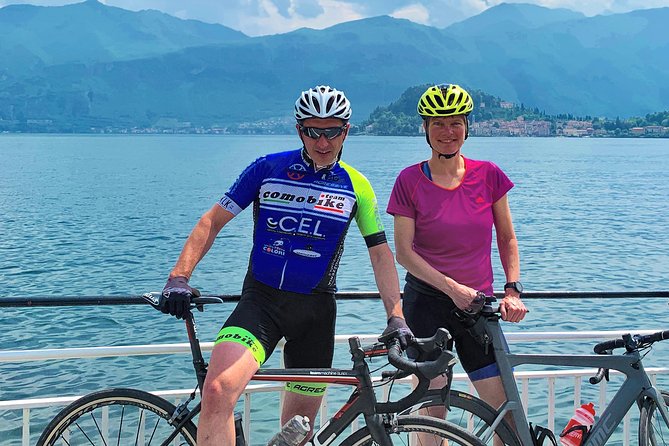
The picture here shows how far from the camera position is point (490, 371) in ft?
12.2

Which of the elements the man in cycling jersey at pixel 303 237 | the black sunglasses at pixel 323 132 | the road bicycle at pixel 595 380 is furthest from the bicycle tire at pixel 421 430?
the black sunglasses at pixel 323 132

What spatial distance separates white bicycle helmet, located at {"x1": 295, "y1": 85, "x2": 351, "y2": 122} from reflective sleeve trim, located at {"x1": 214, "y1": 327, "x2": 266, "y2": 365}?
1.09 metres

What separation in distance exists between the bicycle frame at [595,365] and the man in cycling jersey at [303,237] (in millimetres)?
582

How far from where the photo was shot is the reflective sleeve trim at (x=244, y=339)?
3393 mm

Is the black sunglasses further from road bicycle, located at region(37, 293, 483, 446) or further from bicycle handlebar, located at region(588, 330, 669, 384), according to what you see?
bicycle handlebar, located at region(588, 330, 669, 384)

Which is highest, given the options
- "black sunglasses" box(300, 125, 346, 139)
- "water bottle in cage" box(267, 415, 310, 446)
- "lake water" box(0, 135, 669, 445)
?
"black sunglasses" box(300, 125, 346, 139)

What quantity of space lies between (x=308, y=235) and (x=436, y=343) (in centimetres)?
91

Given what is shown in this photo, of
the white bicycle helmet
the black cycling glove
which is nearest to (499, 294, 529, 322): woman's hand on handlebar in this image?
the black cycling glove

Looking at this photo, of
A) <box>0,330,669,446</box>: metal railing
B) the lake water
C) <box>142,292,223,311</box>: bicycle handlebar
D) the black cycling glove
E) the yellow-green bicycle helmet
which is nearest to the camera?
the black cycling glove

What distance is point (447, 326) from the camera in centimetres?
378

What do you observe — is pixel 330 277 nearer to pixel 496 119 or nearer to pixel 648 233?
pixel 648 233

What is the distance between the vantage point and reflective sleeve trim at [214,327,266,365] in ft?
11.1

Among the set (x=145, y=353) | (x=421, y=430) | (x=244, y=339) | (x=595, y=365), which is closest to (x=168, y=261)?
(x=145, y=353)

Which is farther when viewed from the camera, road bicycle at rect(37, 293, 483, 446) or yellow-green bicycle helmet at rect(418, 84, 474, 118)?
yellow-green bicycle helmet at rect(418, 84, 474, 118)
